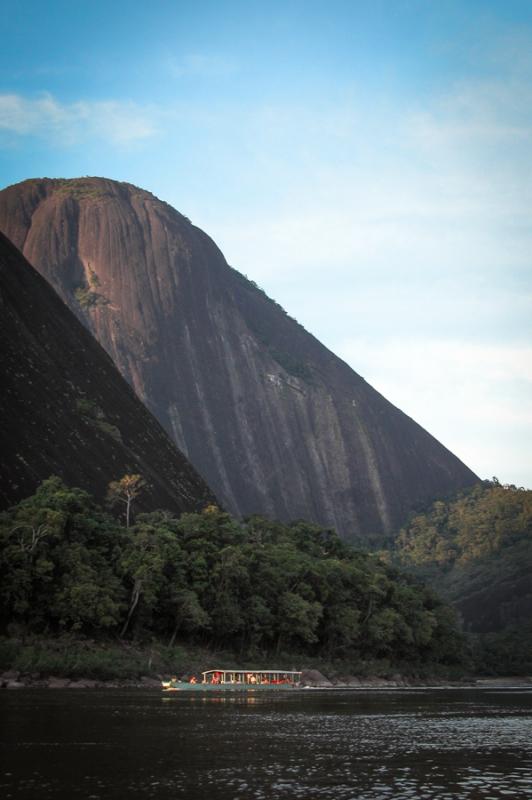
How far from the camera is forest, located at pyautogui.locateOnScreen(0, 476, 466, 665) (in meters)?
60.9

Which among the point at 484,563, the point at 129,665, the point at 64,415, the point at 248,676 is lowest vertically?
the point at 248,676

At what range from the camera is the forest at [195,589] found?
6091cm

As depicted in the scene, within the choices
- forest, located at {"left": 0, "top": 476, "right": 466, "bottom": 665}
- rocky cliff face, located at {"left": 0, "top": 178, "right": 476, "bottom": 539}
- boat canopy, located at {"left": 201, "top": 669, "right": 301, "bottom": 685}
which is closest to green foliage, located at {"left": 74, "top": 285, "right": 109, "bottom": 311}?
rocky cliff face, located at {"left": 0, "top": 178, "right": 476, "bottom": 539}

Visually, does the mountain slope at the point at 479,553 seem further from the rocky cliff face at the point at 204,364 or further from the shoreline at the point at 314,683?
the shoreline at the point at 314,683

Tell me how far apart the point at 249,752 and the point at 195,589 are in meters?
44.2

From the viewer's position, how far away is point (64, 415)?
91.9 meters

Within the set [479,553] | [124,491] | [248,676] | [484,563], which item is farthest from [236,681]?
[479,553]

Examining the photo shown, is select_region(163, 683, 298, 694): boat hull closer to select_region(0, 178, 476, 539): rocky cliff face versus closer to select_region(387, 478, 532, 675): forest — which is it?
select_region(387, 478, 532, 675): forest

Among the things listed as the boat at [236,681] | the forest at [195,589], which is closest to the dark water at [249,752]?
the boat at [236,681]

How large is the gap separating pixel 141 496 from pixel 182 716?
54.7m

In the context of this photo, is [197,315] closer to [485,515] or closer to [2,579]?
[485,515]

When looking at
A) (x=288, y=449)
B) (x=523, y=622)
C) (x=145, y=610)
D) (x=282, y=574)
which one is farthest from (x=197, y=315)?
(x=145, y=610)

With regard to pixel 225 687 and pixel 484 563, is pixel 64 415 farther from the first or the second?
pixel 484 563

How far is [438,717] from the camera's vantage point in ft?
146
